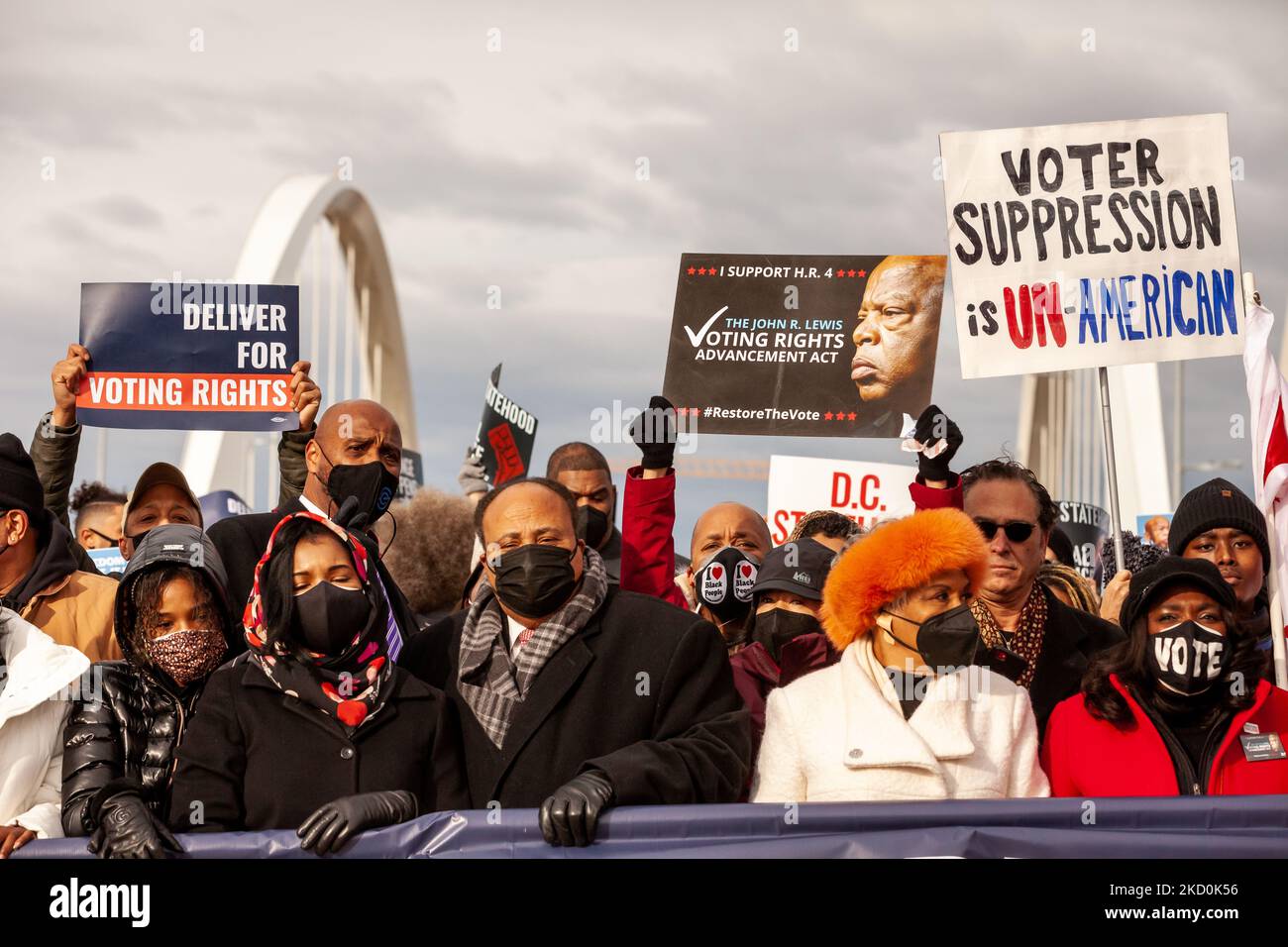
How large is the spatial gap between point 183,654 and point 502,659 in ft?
2.77

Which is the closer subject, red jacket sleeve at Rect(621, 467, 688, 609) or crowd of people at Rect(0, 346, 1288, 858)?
crowd of people at Rect(0, 346, 1288, 858)

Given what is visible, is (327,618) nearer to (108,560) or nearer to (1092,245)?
(1092,245)

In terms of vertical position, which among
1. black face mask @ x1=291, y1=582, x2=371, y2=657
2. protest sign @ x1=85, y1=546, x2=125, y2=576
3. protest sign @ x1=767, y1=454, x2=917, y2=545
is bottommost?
black face mask @ x1=291, y1=582, x2=371, y2=657

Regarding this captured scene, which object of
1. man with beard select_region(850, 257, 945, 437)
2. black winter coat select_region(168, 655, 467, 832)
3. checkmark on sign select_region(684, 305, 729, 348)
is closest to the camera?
black winter coat select_region(168, 655, 467, 832)

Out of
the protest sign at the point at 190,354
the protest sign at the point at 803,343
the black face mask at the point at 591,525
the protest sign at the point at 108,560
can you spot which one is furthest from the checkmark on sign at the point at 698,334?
the protest sign at the point at 108,560

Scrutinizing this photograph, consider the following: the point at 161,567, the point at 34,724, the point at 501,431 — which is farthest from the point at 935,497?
the point at 501,431

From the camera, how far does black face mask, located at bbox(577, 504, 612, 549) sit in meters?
5.55

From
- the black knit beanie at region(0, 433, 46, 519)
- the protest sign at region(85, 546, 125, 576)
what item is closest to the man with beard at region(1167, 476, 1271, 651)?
the black knit beanie at region(0, 433, 46, 519)

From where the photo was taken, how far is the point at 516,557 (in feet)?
13.8

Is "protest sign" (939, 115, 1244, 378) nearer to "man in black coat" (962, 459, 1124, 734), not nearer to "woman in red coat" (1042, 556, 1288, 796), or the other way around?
"man in black coat" (962, 459, 1124, 734)

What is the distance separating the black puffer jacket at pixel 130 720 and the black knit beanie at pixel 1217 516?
3051 mm

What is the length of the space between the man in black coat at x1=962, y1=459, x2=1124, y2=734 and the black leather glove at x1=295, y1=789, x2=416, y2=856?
192 cm

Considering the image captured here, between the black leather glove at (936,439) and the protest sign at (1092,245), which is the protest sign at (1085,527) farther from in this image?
the black leather glove at (936,439)

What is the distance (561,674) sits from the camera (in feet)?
13.8
